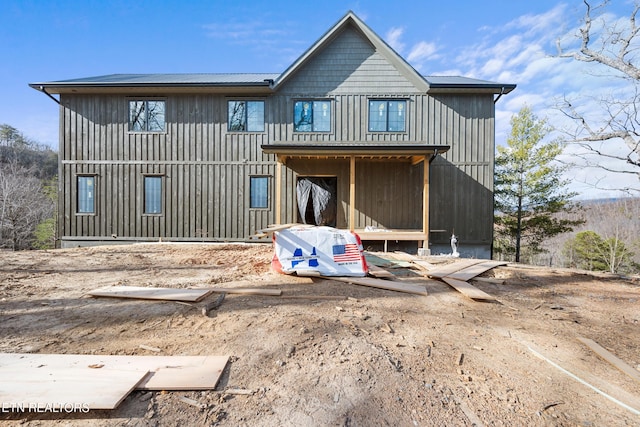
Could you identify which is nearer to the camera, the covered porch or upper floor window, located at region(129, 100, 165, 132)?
the covered porch

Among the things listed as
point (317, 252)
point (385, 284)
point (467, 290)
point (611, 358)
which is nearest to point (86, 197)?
point (317, 252)

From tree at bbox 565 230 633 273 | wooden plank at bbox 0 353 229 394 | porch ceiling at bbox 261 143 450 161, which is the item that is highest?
Result: porch ceiling at bbox 261 143 450 161

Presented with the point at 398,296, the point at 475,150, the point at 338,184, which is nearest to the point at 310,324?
the point at 398,296

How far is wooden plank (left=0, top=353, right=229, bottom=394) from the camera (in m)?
1.96

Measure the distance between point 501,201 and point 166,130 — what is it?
14881mm

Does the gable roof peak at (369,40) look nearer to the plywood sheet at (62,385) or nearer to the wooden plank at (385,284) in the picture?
the wooden plank at (385,284)

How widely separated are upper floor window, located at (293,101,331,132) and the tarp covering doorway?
1.89 m

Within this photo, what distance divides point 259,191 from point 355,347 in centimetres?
842

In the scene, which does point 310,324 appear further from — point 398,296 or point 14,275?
point 14,275

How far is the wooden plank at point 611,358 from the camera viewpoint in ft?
7.82

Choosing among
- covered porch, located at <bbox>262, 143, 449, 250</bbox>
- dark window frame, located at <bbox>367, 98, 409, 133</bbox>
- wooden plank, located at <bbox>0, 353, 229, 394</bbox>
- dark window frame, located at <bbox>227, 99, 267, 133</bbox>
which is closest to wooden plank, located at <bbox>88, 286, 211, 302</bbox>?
wooden plank, located at <bbox>0, 353, 229, 394</bbox>

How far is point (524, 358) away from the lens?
101 inches

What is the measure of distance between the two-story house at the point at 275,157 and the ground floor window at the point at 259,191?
37mm

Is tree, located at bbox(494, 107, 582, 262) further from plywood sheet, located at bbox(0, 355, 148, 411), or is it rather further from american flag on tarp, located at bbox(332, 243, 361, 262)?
plywood sheet, located at bbox(0, 355, 148, 411)
